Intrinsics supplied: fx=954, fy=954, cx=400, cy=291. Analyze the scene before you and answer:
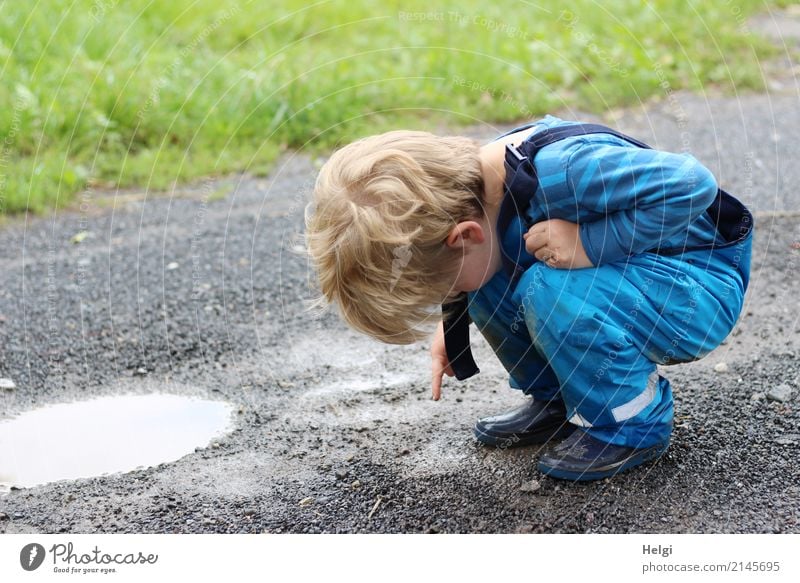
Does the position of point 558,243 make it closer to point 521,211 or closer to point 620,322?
point 521,211

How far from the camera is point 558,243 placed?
192 cm

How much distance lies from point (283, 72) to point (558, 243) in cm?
329

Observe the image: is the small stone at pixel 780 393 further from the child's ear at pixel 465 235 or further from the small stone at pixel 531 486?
the child's ear at pixel 465 235

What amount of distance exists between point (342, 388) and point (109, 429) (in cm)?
64

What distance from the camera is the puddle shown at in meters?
2.35

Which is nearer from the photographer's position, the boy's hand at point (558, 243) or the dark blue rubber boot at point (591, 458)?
the boy's hand at point (558, 243)

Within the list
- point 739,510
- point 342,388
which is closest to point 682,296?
point 739,510

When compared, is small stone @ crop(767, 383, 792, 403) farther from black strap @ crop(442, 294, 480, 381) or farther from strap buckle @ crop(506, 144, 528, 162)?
strap buckle @ crop(506, 144, 528, 162)

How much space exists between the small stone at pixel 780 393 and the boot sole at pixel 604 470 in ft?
1.43

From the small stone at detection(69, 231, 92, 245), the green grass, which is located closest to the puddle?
the small stone at detection(69, 231, 92, 245)

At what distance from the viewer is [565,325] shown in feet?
6.28

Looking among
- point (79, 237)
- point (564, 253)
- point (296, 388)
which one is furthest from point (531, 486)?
point (79, 237)

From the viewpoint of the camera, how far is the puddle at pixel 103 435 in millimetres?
2352

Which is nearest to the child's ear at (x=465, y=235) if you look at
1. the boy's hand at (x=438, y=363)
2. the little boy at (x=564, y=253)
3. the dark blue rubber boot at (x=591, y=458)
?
the little boy at (x=564, y=253)
